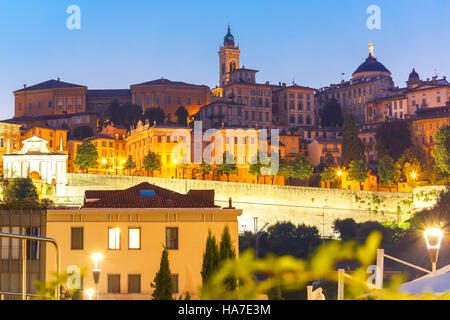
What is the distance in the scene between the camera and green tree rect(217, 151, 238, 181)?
80375 mm

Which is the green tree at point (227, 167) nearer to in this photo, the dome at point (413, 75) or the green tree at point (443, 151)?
the green tree at point (443, 151)

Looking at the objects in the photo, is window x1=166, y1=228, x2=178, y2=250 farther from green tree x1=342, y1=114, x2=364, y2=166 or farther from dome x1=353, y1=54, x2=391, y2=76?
dome x1=353, y1=54, x2=391, y2=76

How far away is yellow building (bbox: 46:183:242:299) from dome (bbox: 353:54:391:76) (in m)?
94.1

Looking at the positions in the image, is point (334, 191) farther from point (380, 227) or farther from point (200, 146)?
point (200, 146)

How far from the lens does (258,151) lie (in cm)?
8625

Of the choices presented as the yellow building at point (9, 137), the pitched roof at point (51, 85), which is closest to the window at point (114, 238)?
the yellow building at point (9, 137)

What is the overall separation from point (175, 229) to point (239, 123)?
228 ft

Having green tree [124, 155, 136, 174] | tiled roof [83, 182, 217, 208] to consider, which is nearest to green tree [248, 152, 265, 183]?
green tree [124, 155, 136, 174]

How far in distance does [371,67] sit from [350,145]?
1598 inches

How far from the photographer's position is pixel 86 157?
81875 mm

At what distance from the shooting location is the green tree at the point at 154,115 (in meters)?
102

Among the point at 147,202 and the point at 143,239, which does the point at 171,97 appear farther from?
the point at 143,239

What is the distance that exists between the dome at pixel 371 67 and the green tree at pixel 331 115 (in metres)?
12.4

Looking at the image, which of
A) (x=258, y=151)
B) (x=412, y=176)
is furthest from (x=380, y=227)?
(x=258, y=151)
